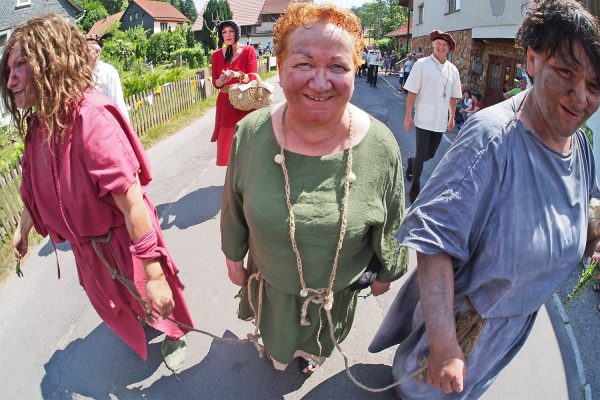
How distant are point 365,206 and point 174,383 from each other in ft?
5.58

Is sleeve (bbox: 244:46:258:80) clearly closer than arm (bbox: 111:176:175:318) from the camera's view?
No

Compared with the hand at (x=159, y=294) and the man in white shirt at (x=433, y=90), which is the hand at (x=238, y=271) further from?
the man in white shirt at (x=433, y=90)

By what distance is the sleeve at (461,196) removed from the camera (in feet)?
4.17

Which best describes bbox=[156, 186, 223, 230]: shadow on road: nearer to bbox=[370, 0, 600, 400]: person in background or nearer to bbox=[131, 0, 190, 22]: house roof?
bbox=[370, 0, 600, 400]: person in background

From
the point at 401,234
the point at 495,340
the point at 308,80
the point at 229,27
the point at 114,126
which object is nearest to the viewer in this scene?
the point at 401,234

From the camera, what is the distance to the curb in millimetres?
2433

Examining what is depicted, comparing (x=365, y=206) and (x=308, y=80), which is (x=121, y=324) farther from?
(x=308, y=80)

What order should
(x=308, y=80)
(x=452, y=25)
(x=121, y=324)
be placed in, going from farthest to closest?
(x=452, y=25)
(x=121, y=324)
(x=308, y=80)

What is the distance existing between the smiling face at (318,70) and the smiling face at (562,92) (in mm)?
611

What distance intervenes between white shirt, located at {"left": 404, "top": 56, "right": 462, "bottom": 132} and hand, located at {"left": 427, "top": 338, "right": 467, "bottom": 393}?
3.61m

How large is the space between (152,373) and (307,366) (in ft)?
3.13

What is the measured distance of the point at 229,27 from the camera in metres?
4.41

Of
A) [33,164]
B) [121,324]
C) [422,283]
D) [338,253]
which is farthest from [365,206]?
[121,324]

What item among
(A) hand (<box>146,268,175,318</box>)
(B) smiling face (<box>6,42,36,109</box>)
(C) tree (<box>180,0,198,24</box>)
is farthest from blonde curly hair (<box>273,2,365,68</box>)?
(C) tree (<box>180,0,198,24</box>)
